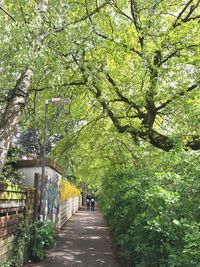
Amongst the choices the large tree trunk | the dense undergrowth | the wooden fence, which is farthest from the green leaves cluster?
the dense undergrowth

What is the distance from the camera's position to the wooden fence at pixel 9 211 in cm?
698

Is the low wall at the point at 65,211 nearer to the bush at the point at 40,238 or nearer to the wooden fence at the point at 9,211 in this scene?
the bush at the point at 40,238

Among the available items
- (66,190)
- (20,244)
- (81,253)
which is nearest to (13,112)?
(20,244)

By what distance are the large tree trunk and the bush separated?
343cm

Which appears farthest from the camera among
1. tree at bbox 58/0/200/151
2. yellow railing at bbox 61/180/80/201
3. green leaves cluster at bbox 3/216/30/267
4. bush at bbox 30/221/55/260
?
yellow railing at bbox 61/180/80/201

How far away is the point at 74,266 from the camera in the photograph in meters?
8.99

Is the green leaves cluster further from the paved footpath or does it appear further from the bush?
the paved footpath

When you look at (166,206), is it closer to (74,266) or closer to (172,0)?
(74,266)

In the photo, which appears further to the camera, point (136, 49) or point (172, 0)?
point (172, 0)

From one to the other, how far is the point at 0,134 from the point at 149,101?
20.8ft

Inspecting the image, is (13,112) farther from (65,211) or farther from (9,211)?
(65,211)

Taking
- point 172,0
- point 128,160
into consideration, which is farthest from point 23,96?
point 128,160

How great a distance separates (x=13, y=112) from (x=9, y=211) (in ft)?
6.78

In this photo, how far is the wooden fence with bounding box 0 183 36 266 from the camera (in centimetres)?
698
